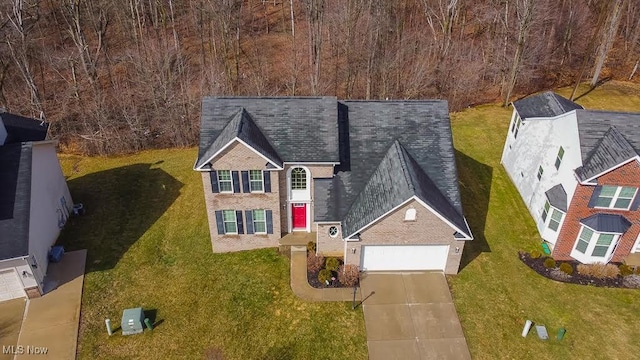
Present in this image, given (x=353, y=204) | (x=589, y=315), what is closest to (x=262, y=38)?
(x=353, y=204)

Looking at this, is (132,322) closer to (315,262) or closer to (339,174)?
(315,262)

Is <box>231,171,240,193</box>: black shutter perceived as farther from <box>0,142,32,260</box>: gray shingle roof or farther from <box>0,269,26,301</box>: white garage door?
<box>0,269,26,301</box>: white garage door

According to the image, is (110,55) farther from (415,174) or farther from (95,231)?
(415,174)

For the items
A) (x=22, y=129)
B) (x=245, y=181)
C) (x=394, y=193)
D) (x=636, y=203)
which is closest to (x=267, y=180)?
(x=245, y=181)

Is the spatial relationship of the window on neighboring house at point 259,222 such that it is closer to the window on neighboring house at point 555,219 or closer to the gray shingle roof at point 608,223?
the window on neighboring house at point 555,219

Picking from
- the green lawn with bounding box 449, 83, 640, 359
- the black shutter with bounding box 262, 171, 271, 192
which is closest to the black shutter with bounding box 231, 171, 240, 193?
the black shutter with bounding box 262, 171, 271, 192

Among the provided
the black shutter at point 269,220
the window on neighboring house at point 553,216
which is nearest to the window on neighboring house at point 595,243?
the window on neighboring house at point 553,216
